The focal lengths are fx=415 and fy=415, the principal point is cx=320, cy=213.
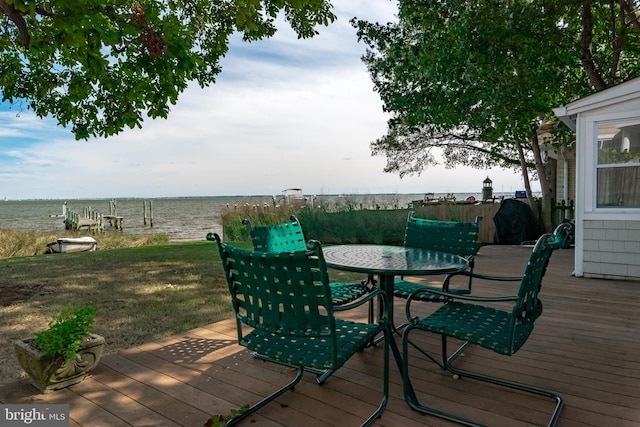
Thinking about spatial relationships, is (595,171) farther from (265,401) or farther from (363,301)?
(265,401)

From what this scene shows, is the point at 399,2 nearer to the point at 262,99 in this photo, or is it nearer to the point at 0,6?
the point at 262,99

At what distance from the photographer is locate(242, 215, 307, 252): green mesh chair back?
9.79 ft

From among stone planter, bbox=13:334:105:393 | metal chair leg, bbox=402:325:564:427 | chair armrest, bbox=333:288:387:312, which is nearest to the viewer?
chair armrest, bbox=333:288:387:312

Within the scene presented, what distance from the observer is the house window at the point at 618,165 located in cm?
493

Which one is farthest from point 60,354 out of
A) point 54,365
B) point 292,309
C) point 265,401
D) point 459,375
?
point 459,375

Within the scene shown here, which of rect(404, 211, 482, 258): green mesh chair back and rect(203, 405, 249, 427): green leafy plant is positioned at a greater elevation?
rect(404, 211, 482, 258): green mesh chair back

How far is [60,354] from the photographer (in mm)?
2252

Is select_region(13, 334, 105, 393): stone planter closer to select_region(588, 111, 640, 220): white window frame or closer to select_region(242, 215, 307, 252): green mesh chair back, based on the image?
select_region(242, 215, 307, 252): green mesh chair back

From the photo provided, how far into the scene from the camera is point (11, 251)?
33.9 feet

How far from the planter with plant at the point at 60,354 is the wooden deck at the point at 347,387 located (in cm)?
7

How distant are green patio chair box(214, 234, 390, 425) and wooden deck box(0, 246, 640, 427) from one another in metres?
0.21

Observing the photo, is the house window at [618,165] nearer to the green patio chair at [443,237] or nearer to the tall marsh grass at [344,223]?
the green patio chair at [443,237]

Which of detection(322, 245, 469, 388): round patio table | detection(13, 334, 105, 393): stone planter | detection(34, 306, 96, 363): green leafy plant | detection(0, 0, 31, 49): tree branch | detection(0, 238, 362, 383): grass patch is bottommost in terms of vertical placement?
detection(0, 238, 362, 383): grass patch

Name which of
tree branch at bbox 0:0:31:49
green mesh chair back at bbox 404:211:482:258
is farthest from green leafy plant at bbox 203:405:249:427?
tree branch at bbox 0:0:31:49
